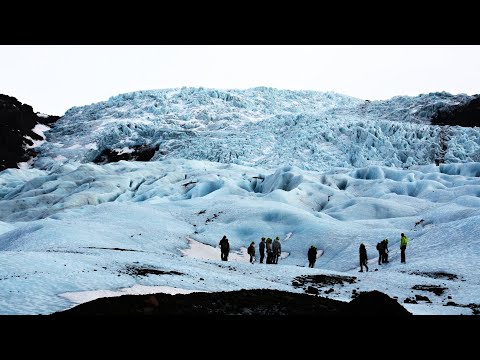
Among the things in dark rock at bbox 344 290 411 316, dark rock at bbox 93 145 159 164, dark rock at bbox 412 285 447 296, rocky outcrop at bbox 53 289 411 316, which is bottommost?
dark rock at bbox 412 285 447 296

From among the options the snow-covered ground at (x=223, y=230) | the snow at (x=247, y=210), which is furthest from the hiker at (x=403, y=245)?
the snow at (x=247, y=210)

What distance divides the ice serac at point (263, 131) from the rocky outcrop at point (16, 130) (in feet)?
12.6

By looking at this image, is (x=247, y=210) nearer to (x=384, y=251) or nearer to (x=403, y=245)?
(x=384, y=251)

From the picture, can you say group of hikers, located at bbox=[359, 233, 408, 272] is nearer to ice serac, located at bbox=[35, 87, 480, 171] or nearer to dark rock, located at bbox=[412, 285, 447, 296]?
dark rock, located at bbox=[412, 285, 447, 296]

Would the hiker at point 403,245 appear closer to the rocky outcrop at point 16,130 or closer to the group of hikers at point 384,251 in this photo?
the group of hikers at point 384,251

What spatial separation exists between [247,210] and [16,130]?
85322 millimetres

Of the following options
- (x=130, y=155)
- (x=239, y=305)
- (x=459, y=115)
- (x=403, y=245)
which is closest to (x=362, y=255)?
(x=403, y=245)

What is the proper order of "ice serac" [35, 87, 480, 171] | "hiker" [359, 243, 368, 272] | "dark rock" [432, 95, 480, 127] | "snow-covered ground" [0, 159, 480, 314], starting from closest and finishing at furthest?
"snow-covered ground" [0, 159, 480, 314] < "hiker" [359, 243, 368, 272] < "ice serac" [35, 87, 480, 171] < "dark rock" [432, 95, 480, 127]

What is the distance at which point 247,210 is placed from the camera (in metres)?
36.9

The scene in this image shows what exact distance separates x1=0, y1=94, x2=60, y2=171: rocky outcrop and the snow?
6718mm

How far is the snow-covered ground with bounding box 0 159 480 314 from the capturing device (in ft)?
47.5

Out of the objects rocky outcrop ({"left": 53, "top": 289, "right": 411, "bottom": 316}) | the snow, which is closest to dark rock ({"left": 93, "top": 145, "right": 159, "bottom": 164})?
the snow
